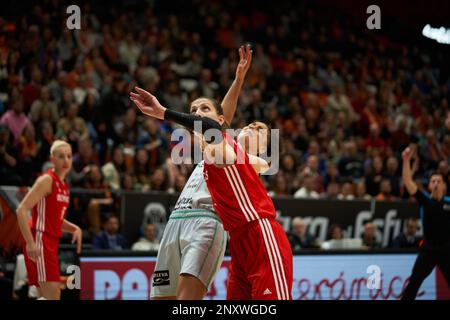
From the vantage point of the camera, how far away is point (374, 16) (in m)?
20.6

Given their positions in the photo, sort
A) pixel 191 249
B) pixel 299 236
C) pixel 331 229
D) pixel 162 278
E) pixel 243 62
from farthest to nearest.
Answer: pixel 331 229, pixel 299 236, pixel 243 62, pixel 162 278, pixel 191 249

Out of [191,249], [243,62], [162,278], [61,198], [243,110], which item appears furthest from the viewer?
[243,110]

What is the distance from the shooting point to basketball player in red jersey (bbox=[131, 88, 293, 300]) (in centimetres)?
447

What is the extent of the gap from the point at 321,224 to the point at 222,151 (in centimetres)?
685

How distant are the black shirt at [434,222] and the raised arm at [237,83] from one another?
343 cm

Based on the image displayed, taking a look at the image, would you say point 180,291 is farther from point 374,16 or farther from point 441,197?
point 374,16

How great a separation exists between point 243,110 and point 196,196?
9.01 m

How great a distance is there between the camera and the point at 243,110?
557 inches

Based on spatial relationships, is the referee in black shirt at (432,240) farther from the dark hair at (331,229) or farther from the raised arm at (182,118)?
the raised arm at (182,118)

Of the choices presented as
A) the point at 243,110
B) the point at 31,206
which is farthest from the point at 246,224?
the point at 243,110

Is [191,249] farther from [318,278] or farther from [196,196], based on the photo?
[318,278]

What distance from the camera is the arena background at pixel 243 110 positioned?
948 centimetres

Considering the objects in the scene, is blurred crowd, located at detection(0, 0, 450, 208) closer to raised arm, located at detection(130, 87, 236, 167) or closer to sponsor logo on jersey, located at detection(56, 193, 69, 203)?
sponsor logo on jersey, located at detection(56, 193, 69, 203)

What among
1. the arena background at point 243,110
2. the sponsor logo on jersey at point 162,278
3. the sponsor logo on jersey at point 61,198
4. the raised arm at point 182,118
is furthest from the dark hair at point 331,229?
the raised arm at point 182,118
